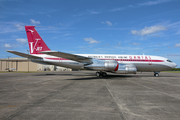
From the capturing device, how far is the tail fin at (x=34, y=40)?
22.5 meters

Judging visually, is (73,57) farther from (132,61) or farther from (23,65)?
(23,65)

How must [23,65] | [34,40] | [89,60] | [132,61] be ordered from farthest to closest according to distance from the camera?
[23,65], [34,40], [132,61], [89,60]

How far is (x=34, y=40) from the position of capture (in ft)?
74.2

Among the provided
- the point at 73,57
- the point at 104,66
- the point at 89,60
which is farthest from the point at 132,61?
the point at 73,57

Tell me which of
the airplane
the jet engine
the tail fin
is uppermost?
the tail fin

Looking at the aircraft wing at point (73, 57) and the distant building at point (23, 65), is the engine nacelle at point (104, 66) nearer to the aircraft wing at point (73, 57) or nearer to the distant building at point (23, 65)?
the aircraft wing at point (73, 57)

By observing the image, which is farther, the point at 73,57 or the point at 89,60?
the point at 89,60

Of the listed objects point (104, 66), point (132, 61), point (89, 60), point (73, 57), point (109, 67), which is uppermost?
point (73, 57)

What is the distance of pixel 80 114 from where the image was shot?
14.3ft

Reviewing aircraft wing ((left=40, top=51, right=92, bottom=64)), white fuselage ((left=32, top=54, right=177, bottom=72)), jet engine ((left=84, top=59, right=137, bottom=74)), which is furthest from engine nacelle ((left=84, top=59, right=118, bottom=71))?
white fuselage ((left=32, top=54, right=177, bottom=72))

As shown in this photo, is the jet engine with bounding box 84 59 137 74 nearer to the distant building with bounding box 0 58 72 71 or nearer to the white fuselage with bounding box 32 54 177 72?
the white fuselage with bounding box 32 54 177 72

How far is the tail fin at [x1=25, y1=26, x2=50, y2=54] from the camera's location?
73.9ft

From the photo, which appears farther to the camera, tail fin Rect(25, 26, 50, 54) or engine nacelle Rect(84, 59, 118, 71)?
tail fin Rect(25, 26, 50, 54)

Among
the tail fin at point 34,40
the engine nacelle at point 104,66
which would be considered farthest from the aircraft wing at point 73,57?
the tail fin at point 34,40
